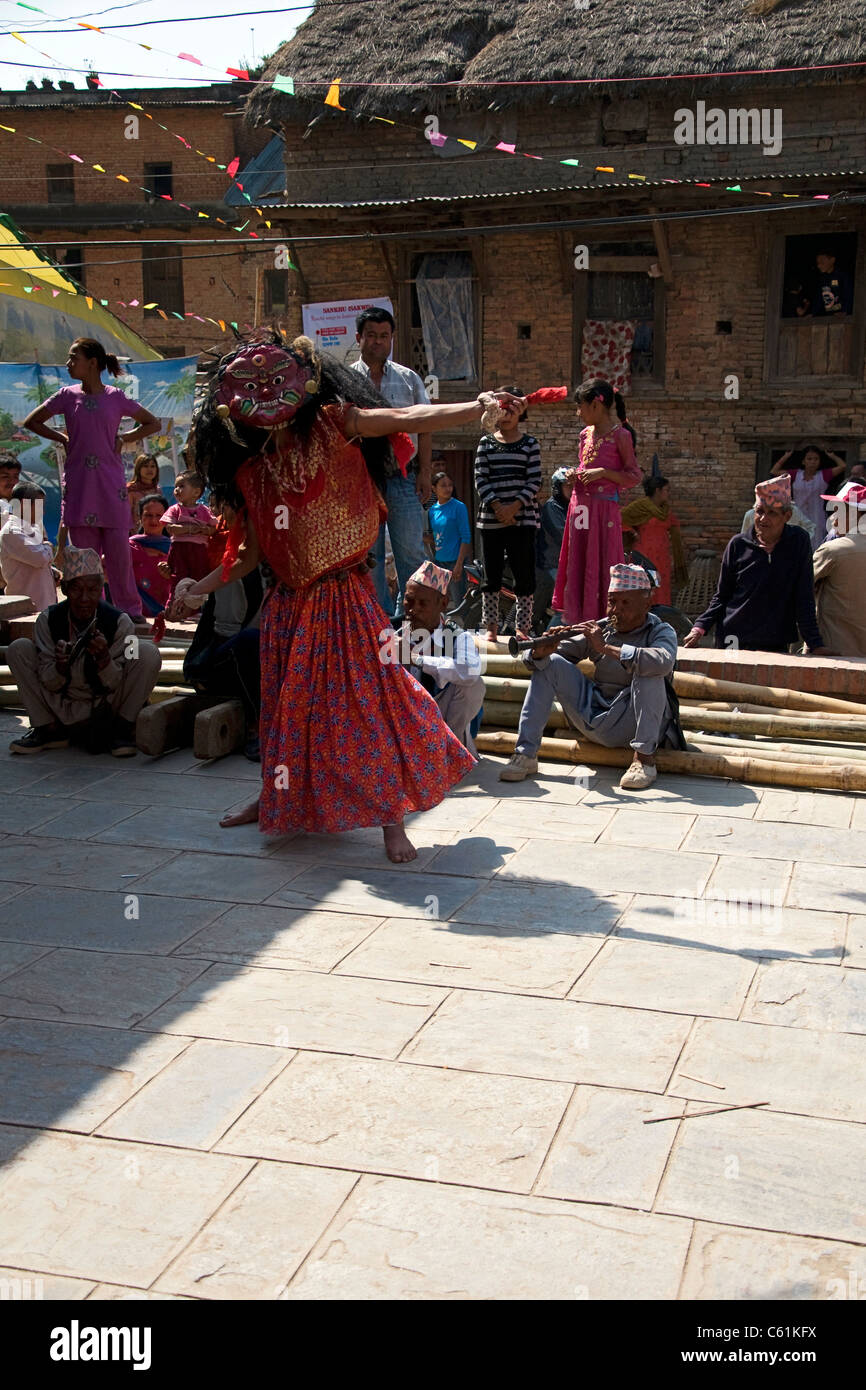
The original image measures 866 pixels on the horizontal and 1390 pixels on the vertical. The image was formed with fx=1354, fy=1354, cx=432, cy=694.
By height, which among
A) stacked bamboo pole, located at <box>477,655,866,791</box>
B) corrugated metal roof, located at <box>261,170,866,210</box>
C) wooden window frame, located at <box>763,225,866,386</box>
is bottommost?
stacked bamboo pole, located at <box>477,655,866,791</box>

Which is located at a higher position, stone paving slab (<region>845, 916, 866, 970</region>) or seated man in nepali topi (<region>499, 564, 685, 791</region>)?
seated man in nepali topi (<region>499, 564, 685, 791</region>)

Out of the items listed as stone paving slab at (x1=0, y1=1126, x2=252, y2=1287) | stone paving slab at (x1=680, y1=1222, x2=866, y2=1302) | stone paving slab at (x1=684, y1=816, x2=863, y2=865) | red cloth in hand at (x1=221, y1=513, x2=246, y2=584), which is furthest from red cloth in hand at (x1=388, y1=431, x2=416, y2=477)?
A: stone paving slab at (x1=680, y1=1222, x2=866, y2=1302)

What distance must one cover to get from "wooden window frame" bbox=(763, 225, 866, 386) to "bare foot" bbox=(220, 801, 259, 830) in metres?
13.0

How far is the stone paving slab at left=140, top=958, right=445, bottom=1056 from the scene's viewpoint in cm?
368

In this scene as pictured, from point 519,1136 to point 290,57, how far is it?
1695cm

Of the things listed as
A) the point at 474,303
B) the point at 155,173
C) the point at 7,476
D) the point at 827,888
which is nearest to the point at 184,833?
the point at 827,888

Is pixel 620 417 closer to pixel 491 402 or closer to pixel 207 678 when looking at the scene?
pixel 207 678

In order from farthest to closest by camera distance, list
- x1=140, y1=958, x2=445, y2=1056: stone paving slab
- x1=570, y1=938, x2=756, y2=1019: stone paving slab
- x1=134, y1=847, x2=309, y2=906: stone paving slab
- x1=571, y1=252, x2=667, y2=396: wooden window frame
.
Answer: x1=571, y1=252, x2=667, y2=396: wooden window frame
x1=134, y1=847, x2=309, y2=906: stone paving slab
x1=570, y1=938, x2=756, y2=1019: stone paving slab
x1=140, y1=958, x2=445, y2=1056: stone paving slab

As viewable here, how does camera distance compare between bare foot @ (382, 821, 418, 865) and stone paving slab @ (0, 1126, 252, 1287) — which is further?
bare foot @ (382, 821, 418, 865)

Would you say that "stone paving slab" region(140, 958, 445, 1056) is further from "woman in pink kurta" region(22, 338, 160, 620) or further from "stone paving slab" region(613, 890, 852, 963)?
"woman in pink kurta" region(22, 338, 160, 620)

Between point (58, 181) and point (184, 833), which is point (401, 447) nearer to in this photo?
point (184, 833)

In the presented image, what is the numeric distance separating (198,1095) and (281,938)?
1.06 m

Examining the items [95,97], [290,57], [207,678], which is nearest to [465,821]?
[207,678]

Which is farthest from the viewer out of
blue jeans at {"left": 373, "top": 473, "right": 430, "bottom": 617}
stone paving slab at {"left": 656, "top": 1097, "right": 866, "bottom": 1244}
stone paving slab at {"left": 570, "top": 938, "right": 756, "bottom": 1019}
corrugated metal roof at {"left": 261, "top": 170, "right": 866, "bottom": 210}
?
corrugated metal roof at {"left": 261, "top": 170, "right": 866, "bottom": 210}
